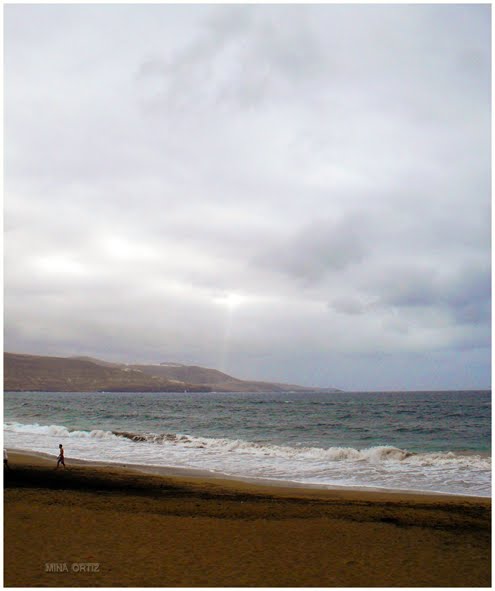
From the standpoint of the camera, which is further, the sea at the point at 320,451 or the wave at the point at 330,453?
the wave at the point at 330,453

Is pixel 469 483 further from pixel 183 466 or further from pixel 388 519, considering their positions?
pixel 183 466

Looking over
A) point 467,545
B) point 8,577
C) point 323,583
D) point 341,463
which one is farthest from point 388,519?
point 341,463

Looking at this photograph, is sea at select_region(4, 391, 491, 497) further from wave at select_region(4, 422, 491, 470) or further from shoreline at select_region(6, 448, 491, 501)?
shoreline at select_region(6, 448, 491, 501)

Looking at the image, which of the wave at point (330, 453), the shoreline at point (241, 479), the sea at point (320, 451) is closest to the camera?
the shoreline at point (241, 479)

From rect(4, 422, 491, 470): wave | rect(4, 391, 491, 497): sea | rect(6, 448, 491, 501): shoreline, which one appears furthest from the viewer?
rect(4, 422, 491, 470): wave

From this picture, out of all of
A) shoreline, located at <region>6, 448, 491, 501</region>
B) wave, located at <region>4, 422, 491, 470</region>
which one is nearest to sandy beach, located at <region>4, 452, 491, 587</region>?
shoreline, located at <region>6, 448, 491, 501</region>

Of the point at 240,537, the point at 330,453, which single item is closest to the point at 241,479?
the point at 240,537

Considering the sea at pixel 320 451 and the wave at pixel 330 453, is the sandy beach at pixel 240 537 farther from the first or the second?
the wave at pixel 330 453

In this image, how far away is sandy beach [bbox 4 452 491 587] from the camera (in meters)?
8.34

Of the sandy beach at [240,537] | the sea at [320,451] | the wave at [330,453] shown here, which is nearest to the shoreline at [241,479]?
the sea at [320,451]

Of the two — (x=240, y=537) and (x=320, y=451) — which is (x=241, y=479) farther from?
(x=320, y=451)

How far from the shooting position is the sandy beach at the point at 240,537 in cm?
834

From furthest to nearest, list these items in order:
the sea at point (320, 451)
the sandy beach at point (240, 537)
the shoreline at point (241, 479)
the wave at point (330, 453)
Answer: the wave at point (330, 453) < the sea at point (320, 451) < the shoreline at point (241, 479) < the sandy beach at point (240, 537)

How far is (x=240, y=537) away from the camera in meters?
10.5
